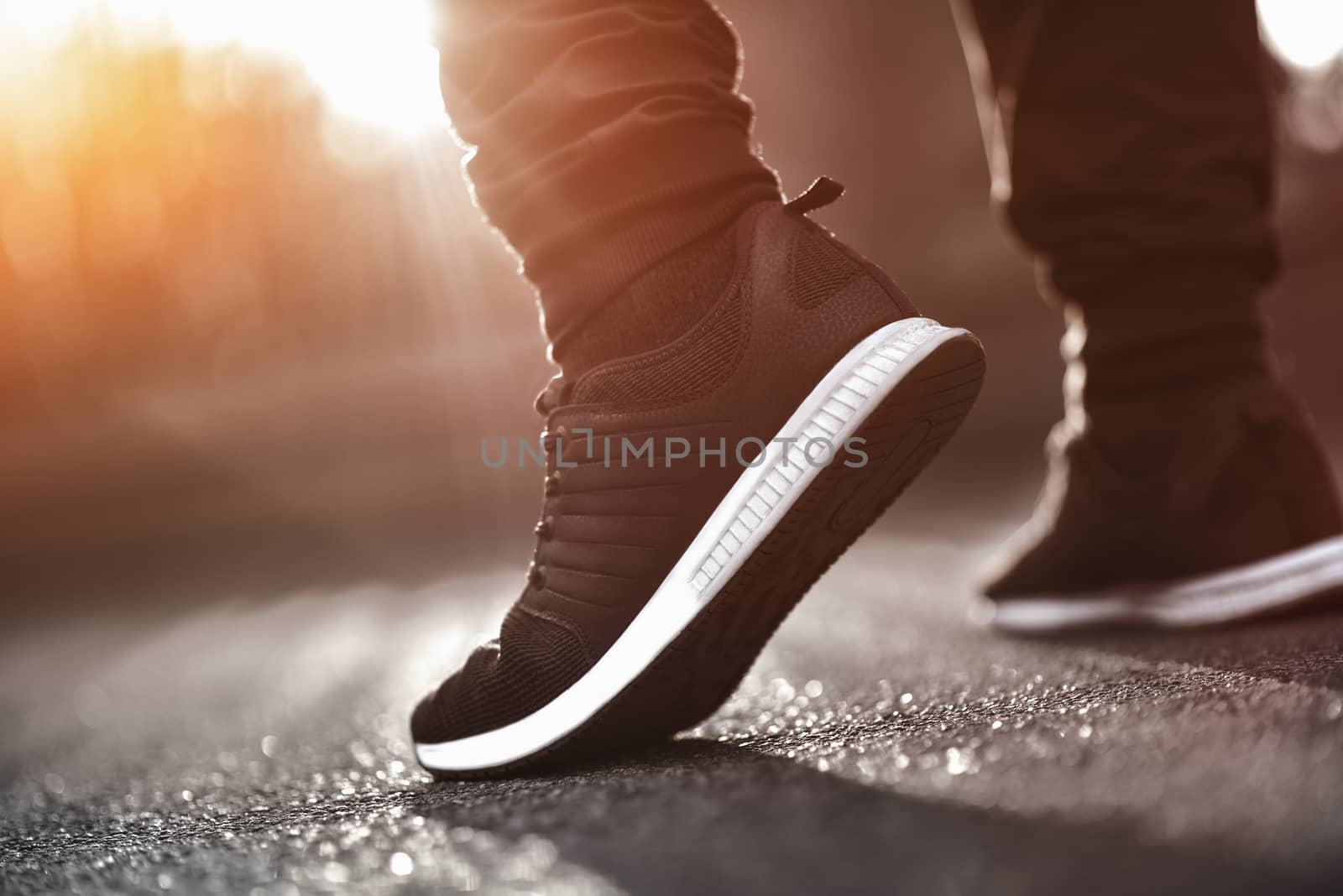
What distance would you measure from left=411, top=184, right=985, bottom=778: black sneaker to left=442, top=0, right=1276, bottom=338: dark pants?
0.06 m

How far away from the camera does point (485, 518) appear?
4160mm

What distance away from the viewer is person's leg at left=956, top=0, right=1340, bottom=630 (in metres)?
0.80

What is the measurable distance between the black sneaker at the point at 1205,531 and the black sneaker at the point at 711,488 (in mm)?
369

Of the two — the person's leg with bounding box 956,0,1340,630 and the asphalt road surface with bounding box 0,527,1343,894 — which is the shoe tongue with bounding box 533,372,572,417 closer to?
the asphalt road surface with bounding box 0,527,1343,894

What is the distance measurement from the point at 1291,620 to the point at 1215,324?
0.24 metres

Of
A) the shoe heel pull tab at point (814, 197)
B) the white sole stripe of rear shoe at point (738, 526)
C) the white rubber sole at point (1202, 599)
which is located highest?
the shoe heel pull tab at point (814, 197)

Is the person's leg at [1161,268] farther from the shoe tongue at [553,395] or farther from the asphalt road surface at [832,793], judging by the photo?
the shoe tongue at [553,395]

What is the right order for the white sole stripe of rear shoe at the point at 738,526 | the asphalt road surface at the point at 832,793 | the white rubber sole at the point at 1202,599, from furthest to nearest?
1. the white rubber sole at the point at 1202,599
2. the white sole stripe of rear shoe at the point at 738,526
3. the asphalt road surface at the point at 832,793

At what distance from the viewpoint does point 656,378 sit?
55cm

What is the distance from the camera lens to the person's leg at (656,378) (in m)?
0.52

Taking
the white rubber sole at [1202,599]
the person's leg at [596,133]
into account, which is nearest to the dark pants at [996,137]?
the person's leg at [596,133]

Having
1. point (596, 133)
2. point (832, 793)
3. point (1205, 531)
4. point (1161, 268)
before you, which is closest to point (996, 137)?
point (1161, 268)

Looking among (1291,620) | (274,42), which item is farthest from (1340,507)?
(274,42)

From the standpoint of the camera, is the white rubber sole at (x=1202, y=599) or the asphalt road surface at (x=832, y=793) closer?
the asphalt road surface at (x=832, y=793)
